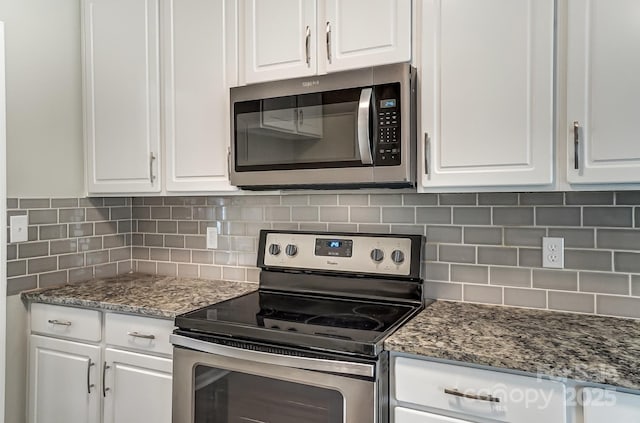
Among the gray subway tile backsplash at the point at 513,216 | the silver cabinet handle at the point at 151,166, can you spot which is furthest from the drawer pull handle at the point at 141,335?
the gray subway tile backsplash at the point at 513,216

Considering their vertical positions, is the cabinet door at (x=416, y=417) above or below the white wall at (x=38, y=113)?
below

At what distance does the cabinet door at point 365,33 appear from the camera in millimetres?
1631

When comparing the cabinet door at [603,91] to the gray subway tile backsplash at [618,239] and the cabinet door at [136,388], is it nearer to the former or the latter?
the gray subway tile backsplash at [618,239]

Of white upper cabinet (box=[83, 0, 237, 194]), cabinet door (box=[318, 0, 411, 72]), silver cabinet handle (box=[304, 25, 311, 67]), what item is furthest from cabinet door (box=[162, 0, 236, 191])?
cabinet door (box=[318, 0, 411, 72])

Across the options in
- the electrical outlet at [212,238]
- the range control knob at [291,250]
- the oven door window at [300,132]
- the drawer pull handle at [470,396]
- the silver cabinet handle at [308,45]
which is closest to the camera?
the drawer pull handle at [470,396]

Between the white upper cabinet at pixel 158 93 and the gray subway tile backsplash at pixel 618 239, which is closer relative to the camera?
the gray subway tile backsplash at pixel 618 239

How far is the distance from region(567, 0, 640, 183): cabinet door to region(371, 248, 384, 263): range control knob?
768 millimetres

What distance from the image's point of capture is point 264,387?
5.02 feet

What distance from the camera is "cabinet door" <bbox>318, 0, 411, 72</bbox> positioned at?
163 cm

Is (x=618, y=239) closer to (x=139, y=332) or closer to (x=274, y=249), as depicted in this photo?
(x=274, y=249)

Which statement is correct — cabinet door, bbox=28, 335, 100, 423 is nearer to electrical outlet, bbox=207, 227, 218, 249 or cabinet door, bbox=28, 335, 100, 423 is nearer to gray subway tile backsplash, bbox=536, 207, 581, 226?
electrical outlet, bbox=207, 227, 218, 249

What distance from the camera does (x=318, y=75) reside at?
1756 millimetres

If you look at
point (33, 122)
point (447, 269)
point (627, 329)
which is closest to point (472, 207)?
point (447, 269)

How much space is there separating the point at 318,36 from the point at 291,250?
912mm
